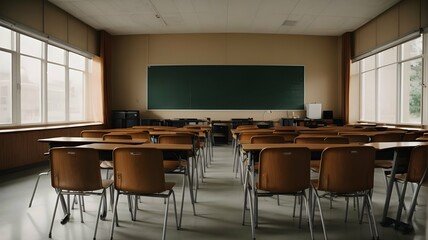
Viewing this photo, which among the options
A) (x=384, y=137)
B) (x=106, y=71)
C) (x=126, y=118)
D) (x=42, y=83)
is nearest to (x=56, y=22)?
(x=42, y=83)

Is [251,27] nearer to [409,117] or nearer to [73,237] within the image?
[409,117]

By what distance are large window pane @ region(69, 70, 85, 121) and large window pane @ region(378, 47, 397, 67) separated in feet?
29.1

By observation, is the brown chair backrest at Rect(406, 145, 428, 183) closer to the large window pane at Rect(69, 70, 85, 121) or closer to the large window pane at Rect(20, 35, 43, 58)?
the large window pane at Rect(20, 35, 43, 58)

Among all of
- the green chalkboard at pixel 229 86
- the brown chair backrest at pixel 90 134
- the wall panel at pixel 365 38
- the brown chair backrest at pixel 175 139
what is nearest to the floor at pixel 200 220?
the brown chair backrest at pixel 175 139

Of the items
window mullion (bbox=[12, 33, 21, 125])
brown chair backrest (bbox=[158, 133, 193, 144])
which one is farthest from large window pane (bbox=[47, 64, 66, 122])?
brown chair backrest (bbox=[158, 133, 193, 144])

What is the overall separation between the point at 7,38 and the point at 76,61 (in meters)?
2.84

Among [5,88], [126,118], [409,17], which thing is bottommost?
[126,118]

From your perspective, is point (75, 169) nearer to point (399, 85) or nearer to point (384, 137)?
point (384, 137)

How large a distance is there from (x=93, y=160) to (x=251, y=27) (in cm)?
778

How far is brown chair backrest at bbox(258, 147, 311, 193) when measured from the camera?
226 centimetres

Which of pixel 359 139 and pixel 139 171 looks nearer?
pixel 139 171

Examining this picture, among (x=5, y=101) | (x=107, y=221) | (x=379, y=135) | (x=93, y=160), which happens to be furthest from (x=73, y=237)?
(x=5, y=101)

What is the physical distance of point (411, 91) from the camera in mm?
6965

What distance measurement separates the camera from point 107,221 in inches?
111
